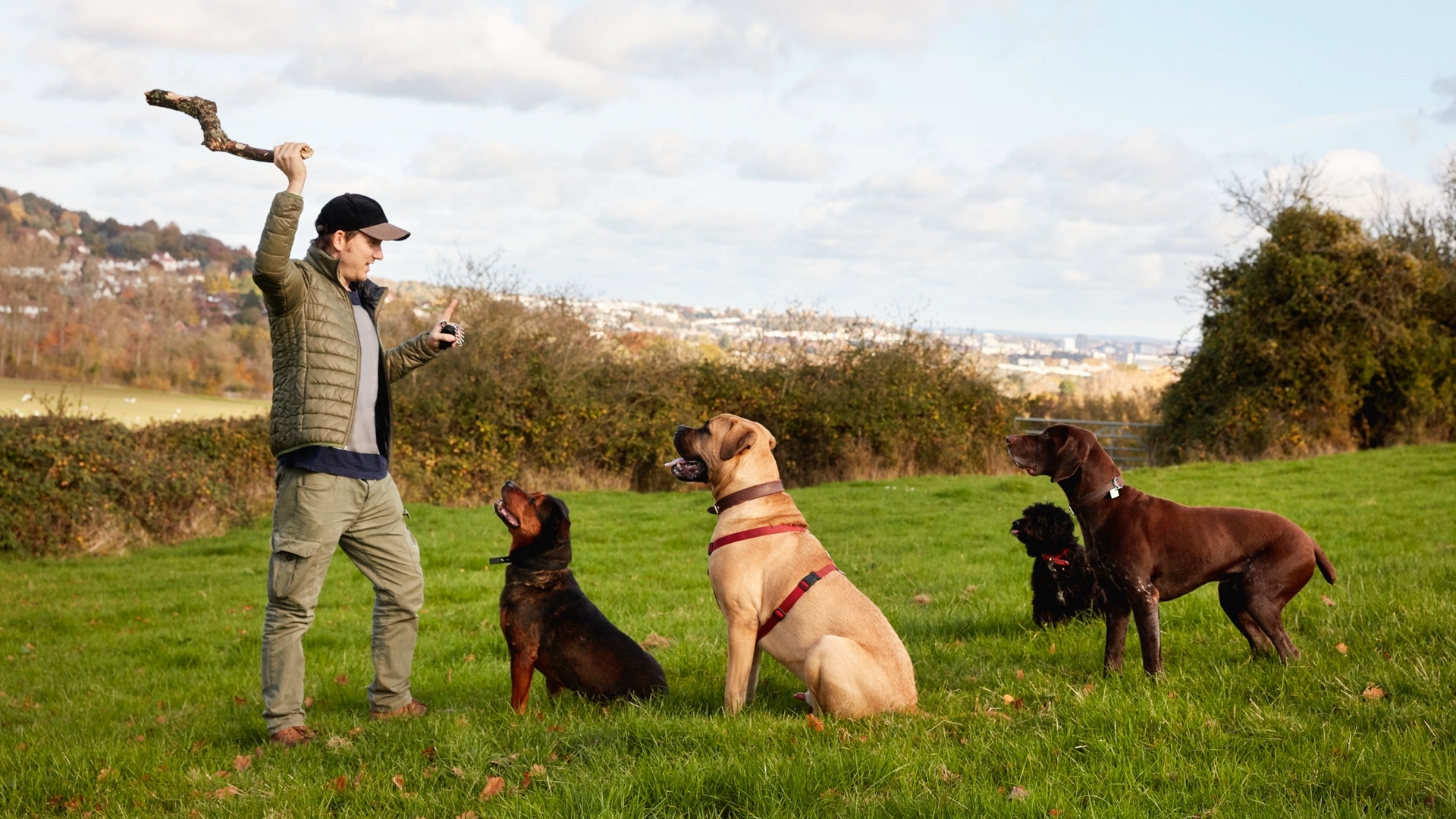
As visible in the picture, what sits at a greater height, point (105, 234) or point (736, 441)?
point (105, 234)

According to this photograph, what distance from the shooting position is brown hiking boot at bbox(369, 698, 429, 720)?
546 centimetres

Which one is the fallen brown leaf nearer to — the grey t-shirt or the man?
the man

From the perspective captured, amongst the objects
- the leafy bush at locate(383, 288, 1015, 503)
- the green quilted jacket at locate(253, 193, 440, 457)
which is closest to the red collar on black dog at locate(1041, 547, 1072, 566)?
the green quilted jacket at locate(253, 193, 440, 457)

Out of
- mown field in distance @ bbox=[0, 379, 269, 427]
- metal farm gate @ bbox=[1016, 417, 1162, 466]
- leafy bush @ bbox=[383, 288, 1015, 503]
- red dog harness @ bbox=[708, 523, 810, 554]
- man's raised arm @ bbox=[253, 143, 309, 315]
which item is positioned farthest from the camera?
metal farm gate @ bbox=[1016, 417, 1162, 466]

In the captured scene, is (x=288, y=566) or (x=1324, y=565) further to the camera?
(x=1324, y=565)

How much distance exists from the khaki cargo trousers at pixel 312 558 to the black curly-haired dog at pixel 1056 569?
4.09m

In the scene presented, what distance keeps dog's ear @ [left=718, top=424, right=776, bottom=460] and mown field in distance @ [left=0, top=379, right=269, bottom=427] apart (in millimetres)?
14270

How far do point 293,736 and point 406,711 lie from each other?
25.3 inches

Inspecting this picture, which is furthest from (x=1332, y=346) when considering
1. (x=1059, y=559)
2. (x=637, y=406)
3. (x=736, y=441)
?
(x=736, y=441)

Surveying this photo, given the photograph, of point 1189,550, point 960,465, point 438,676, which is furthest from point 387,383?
point 960,465

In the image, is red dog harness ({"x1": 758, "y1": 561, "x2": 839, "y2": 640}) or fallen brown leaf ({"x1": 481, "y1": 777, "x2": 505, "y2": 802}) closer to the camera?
fallen brown leaf ({"x1": 481, "y1": 777, "x2": 505, "y2": 802})

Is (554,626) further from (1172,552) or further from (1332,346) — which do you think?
(1332,346)

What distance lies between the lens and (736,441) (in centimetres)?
510

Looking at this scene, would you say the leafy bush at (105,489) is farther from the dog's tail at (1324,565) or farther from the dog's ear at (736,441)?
the dog's tail at (1324,565)
